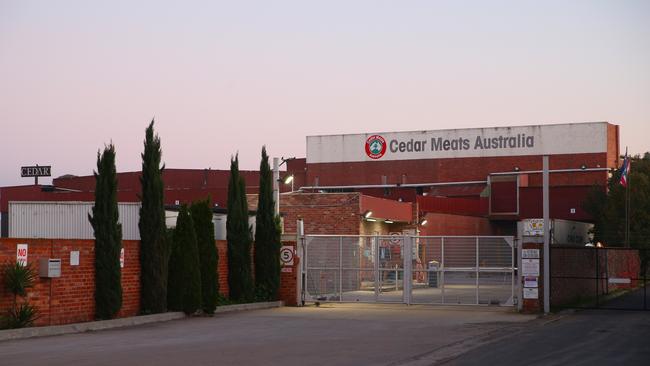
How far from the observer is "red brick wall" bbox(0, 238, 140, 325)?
20.9m

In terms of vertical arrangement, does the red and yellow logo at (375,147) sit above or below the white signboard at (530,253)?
above

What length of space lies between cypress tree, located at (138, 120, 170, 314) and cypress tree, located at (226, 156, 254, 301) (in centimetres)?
461

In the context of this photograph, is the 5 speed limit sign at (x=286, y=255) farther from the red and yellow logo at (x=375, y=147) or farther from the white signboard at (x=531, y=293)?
the red and yellow logo at (x=375, y=147)

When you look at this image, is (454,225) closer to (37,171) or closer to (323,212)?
(323,212)

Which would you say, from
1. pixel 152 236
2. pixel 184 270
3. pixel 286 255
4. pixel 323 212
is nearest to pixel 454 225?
pixel 323 212

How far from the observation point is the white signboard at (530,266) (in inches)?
1099

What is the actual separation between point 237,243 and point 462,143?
1917 inches

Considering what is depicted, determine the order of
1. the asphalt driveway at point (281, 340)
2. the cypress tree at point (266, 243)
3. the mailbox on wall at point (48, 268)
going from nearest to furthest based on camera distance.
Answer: the asphalt driveway at point (281, 340)
the mailbox on wall at point (48, 268)
the cypress tree at point (266, 243)

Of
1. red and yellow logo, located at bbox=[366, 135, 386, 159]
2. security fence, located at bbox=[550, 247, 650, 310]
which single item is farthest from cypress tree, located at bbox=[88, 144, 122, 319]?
red and yellow logo, located at bbox=[366, 135, 386, 159]

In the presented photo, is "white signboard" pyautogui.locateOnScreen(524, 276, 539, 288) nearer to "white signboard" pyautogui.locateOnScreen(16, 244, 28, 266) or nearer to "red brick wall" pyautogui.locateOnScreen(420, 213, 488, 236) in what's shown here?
"white signboard" pyautogui.locateOnScreen(16, 244, 28, 266)

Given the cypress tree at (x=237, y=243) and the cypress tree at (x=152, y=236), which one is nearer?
the cypress tree at (x=152, y=236)

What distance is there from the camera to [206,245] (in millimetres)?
27375

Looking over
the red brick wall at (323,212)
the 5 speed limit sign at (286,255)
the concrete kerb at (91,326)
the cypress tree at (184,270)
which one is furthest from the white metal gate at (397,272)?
the cypress tree at (184,270)

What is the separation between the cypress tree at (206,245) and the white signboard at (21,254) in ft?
22.4
